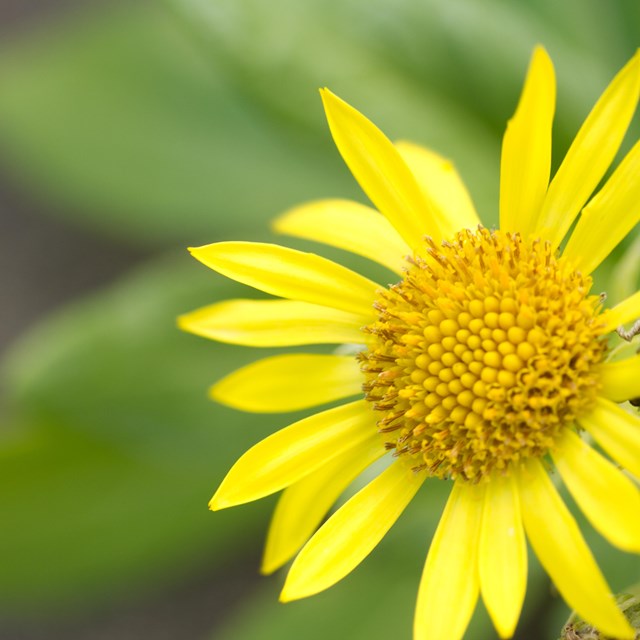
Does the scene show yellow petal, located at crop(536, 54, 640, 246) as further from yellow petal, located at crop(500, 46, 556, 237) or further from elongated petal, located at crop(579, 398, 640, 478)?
elongated petal, located at crop(579, 398, 640, 478)

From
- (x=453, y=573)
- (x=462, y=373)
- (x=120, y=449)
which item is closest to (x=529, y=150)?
(x=462, y=373)

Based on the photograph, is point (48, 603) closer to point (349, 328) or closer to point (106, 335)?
point (106, 335)

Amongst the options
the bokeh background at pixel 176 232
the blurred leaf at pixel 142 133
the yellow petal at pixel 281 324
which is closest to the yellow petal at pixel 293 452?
the yellow petal at pixel 281 324

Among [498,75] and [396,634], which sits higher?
[498,75]

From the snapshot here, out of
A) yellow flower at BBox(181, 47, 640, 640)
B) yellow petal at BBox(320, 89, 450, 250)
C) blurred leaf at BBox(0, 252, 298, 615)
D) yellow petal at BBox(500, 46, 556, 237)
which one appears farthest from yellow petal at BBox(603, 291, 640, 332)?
blurred leaf at BBox(0, 252, 298, 615)

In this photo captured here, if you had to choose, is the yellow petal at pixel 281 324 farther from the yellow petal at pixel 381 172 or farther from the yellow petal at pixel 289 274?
the yellow petal at pixel 381 172

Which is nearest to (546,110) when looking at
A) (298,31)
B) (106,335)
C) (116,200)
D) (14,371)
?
(298,31)

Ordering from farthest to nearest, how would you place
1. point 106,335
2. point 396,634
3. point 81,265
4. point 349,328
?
point 81,265 → point 396,634 → point 106,335 → point 349,328
